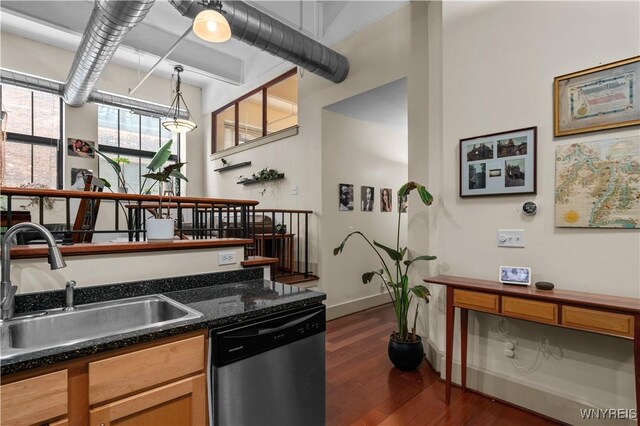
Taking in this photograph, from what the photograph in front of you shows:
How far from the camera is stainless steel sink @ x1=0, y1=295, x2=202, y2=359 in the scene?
1339mm

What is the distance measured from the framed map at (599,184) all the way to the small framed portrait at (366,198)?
9.16 ft

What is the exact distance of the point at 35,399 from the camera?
105 cm

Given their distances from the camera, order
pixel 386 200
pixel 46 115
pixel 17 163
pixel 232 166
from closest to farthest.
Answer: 1. pixel 386 200
2. pixel 17 163
3. pixel 46 115
4. pixel 232 166

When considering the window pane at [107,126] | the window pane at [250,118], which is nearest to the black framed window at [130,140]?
the window pane at [107,126]

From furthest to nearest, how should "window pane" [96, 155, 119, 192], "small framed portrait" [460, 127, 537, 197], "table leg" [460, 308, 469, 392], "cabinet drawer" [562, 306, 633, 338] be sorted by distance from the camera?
"window pane" [96, 155, 119, 192] < "table leg" [460, 308, 469, 392] < "small framed portrait" [460, 127, 537, 197] < "cabinet drawer" [562, 306, 633, 338]

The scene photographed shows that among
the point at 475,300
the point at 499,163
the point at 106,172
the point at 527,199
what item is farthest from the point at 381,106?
the point at 106,172

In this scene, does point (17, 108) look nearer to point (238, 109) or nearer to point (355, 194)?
point (238, 109)

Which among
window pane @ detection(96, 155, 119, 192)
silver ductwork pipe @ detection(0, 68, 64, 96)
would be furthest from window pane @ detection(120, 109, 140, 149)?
silver ductwork pipe @ detection(0, 68, 64, 96)

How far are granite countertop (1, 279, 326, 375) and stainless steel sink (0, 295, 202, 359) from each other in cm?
5

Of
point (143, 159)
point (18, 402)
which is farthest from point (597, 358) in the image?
point (143, 159)

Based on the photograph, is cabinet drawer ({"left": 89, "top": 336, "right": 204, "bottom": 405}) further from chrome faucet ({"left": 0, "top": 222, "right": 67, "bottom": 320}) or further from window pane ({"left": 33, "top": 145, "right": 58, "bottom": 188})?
window pane ({"left": 33, "top": 145, "right": 58, "bottom": 188})

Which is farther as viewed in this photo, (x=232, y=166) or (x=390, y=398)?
(x=232, y=166)

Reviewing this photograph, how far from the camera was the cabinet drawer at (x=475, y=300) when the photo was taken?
2.17 metres

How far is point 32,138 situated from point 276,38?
5209 millimetres
